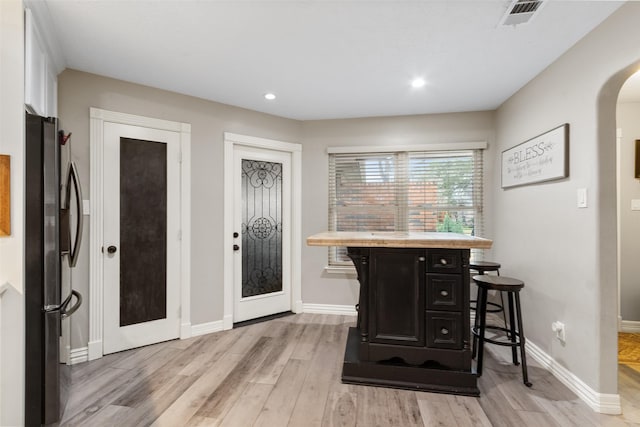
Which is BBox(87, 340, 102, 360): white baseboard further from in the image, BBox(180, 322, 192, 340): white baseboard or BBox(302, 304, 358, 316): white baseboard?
BBox(302, 304, 358, 316): white baseboard

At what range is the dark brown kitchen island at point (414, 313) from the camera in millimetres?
2090

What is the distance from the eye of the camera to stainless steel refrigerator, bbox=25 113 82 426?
167 centimetres

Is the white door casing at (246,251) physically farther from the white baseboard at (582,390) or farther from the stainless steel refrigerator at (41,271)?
the white baseboard at (582,390)

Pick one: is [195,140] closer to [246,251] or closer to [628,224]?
[246,251]

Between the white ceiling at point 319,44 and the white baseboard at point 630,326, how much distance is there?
2.68m

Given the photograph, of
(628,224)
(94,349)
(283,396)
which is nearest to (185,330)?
(94,349)

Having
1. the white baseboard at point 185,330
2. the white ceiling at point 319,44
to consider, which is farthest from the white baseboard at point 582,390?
the white baseboard at point 185,330

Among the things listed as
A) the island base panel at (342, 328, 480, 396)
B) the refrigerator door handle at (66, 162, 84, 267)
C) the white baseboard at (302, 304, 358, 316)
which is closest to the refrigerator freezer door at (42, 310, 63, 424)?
the refrigerator door handle at (66, 162, 84, 267)

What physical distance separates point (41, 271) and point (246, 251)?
200 cm

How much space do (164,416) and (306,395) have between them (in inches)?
35.1

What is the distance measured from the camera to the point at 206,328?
3.21 m

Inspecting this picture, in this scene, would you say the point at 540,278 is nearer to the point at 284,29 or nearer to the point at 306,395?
the point at 306,395

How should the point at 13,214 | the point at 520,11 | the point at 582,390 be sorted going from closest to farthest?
the point at 13,214
the point at 520,11
the point at 582,390

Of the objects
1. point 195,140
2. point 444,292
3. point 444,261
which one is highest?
point 195,140
